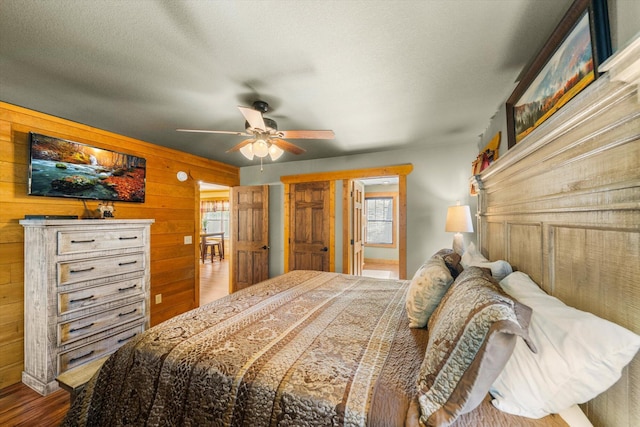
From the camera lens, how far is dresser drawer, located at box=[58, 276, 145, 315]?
2.09m

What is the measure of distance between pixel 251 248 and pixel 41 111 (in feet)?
9.82

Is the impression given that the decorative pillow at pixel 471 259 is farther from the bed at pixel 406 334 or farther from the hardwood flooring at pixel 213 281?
the hardwood flooring at pixel 213 281

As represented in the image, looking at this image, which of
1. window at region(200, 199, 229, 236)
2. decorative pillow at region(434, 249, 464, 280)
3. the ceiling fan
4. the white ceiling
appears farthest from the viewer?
window at region(200, 199, 229, 236)

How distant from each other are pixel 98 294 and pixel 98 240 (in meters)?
0.52

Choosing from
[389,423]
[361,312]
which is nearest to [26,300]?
[361,312]

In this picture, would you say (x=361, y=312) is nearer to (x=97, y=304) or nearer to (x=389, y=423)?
(x=389, y=423)

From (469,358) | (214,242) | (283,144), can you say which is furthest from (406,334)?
(214,242)

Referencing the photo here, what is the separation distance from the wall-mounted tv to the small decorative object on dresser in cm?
48

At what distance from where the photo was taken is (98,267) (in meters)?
2.31

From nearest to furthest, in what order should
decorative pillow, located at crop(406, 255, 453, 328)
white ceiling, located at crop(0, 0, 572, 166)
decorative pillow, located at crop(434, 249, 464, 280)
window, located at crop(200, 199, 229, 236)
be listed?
1. white ceiling, located at crop(0, 0, 572, 166)
2. decorative pillow, located at crop(406, 255, 453, 328)
3. decorative pillow, located at crop(434, 249, 464, 280)
4. window, located at crop(200, 199, 229, 236)

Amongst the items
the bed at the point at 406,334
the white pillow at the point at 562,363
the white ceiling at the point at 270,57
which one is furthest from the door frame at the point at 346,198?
the white pillow at the point at 562,363

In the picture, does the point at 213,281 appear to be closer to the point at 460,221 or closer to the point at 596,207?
the point at 460,221

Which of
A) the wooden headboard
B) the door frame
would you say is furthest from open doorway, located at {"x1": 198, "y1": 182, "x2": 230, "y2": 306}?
the wooden headboard

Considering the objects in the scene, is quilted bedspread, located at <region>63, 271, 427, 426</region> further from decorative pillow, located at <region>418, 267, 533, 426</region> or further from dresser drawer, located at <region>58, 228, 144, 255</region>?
dresser drawer, located at <region>58, 228, 144, 255</region>
